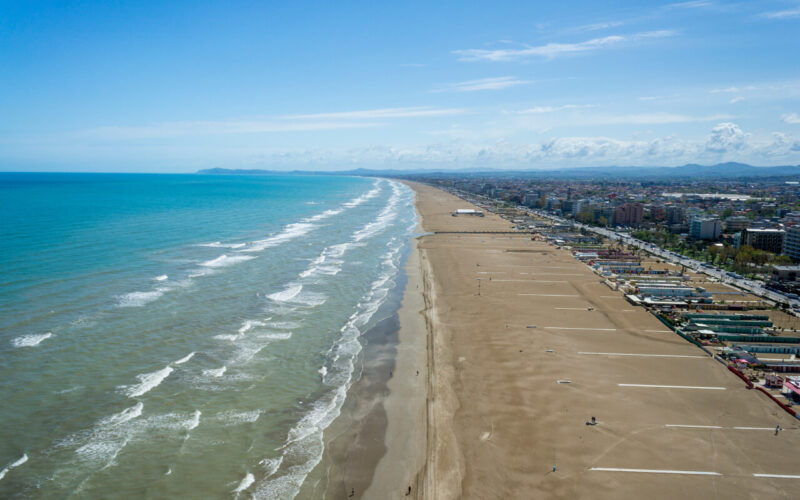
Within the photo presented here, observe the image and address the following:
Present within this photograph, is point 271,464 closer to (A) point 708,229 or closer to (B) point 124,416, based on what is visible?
(B) point 124,416

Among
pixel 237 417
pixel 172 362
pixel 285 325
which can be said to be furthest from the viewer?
pixel 285 325

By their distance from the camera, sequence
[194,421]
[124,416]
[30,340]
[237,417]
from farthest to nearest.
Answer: [30,340], [237,417], [124,416], [194,421]

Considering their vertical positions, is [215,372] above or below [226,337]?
below

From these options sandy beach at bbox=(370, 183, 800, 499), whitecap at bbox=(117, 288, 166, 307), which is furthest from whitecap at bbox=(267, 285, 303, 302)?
sandy beach at bbox=(370, 183, 800, 499)

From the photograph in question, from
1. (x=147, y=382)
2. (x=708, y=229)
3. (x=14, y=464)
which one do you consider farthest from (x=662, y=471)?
(x=708, y=229)

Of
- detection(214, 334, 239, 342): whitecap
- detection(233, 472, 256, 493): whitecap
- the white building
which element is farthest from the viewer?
the white building

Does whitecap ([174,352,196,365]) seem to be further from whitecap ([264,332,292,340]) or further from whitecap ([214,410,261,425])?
whitecap ([214,410,261,425])

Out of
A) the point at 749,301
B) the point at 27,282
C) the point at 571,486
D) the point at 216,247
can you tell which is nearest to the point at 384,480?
the point at 571,486
